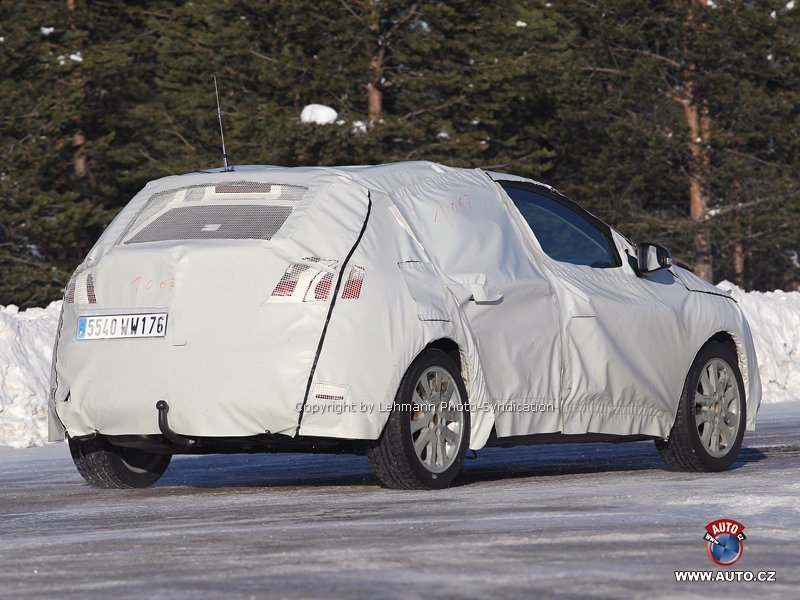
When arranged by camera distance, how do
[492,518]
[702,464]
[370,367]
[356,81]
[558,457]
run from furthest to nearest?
[356,81] → [558,457] → [702,464] → [370,367] → [492,518]

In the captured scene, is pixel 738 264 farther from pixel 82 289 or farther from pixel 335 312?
pixel 335 312

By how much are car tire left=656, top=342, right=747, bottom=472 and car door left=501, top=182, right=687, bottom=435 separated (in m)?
0.11

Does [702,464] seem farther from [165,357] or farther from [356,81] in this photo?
[356,81]

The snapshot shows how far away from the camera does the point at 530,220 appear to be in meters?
9.20

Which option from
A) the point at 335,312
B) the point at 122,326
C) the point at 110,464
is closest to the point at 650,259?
the point at 335,312

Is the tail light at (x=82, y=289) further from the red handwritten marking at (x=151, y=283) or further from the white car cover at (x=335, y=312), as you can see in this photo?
the red handwritten marking at (x=151, y=283)

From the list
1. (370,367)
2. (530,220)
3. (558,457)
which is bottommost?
(558,457)

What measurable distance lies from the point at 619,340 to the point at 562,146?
117 feet

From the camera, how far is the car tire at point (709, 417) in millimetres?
9523

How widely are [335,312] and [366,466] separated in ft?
9.63

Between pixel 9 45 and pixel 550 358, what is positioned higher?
pixel 9 45

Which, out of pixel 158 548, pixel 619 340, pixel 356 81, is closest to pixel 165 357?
pixel 158 548

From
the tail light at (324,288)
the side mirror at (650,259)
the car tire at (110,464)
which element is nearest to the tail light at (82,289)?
the car tire at (110,464)

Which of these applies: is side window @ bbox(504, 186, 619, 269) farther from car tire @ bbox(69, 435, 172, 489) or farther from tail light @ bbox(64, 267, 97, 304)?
car tire @ bbox(69, 435, 172, 489)
